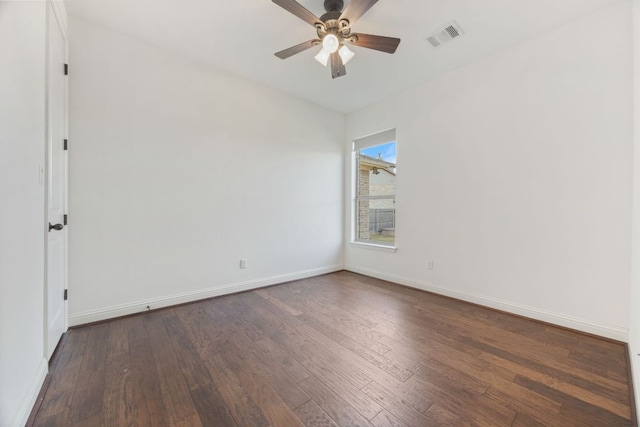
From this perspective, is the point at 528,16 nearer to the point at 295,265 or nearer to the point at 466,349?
the point at 466,349

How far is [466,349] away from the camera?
1.97 meters

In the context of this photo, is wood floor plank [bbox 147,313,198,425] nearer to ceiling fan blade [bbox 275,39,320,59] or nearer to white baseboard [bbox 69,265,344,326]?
white baseboard [bbox 69,265,344,326]

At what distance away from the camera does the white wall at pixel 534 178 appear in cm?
213

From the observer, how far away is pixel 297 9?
1872 millimetres

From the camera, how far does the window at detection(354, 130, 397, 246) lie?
398 cm

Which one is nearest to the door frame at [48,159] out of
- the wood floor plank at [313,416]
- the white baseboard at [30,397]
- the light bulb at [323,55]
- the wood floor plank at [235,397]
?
the white baseboard at [30,397]

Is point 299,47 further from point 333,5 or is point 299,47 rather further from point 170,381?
point 170,381

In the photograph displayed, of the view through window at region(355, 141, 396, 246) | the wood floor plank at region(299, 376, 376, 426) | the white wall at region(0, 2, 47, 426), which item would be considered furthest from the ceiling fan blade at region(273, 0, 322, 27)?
the wood floor plank at region(299, 376, 376, 426)

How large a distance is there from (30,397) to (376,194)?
409 cm

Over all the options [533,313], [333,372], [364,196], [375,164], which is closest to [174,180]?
[333,372]

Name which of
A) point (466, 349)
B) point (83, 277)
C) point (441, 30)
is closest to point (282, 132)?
point (441, 30)

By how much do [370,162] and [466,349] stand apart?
3140mm

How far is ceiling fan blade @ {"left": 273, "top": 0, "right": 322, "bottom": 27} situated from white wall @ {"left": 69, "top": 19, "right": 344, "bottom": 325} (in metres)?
1.66

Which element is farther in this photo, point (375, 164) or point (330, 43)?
point (375, 164)
